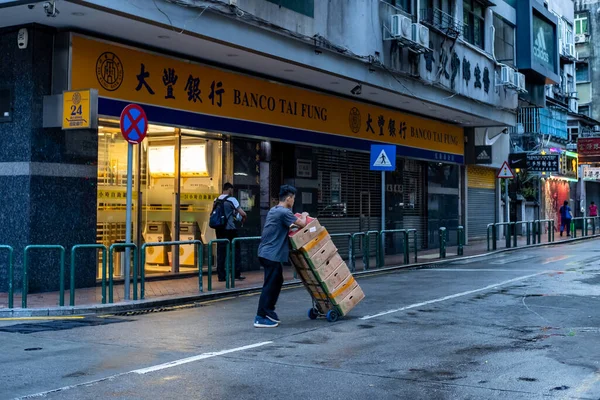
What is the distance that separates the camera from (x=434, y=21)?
21.8 m

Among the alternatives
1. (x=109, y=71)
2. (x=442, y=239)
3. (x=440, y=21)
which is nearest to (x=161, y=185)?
(x=109, y=71)

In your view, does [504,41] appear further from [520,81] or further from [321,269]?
[321,269]

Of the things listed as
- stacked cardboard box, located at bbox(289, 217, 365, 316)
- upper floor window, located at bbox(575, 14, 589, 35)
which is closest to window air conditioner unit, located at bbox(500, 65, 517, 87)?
stacked cardboard box, located at bbox(289, 217, 365, 316)

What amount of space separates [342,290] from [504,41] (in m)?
20.3

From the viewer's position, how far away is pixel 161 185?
14.9m

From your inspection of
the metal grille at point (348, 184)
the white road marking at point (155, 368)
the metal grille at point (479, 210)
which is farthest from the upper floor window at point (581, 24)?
the white road marking at point (155, 368)

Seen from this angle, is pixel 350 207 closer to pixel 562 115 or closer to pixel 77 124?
pixel 77 124

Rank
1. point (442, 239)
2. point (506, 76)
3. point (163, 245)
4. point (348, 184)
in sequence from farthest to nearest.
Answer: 1. point (506, 76)
2. point (348, 184)
3. point (442, 239)
4. point (163, 245)

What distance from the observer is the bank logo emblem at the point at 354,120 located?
20281 mm

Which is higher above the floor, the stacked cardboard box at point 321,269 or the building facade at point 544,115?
the building facade at point 544,115

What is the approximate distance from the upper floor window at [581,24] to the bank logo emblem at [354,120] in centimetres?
3369

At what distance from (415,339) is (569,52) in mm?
39223

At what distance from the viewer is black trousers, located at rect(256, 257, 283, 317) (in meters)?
8.93

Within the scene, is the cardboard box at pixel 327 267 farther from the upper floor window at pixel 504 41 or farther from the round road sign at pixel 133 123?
the upper floor window at pixel 504 41
